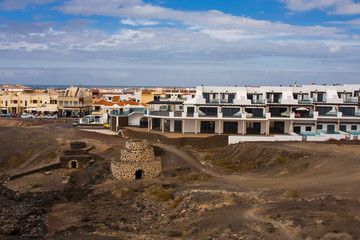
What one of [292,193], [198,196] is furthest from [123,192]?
[292,193]

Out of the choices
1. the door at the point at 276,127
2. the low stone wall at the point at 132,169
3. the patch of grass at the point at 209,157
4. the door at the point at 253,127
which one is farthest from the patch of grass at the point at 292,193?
the door at the point at 276,127

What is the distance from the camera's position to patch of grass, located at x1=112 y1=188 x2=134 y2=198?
33031 mm

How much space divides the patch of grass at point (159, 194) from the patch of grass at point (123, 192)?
59.9 inches

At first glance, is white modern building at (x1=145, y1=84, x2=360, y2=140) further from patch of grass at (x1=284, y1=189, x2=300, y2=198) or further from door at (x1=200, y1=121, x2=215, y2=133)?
patch of grass at (x1=284, y1=189, x2=300, y2=198)

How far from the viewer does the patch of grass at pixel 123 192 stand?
108 ft

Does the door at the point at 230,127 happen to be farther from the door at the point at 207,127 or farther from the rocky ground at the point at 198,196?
the rocky ground at the point at 198,196

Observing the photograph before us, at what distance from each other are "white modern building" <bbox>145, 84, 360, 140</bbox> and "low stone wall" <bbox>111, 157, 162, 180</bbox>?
16.2 m

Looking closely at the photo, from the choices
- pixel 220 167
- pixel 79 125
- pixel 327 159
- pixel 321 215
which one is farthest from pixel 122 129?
pixel 321 215

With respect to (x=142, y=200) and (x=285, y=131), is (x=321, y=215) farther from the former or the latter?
(x=285, y=131)

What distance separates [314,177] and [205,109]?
995 inches

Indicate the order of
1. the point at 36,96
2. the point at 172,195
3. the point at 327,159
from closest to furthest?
1. the point at 172,195
2. the point at 327,159
3. the point at 36,96

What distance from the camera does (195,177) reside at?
35.8 meters

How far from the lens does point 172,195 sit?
3100 centimetres

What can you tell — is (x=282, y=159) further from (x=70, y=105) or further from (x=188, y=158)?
(x=70, y=105)
